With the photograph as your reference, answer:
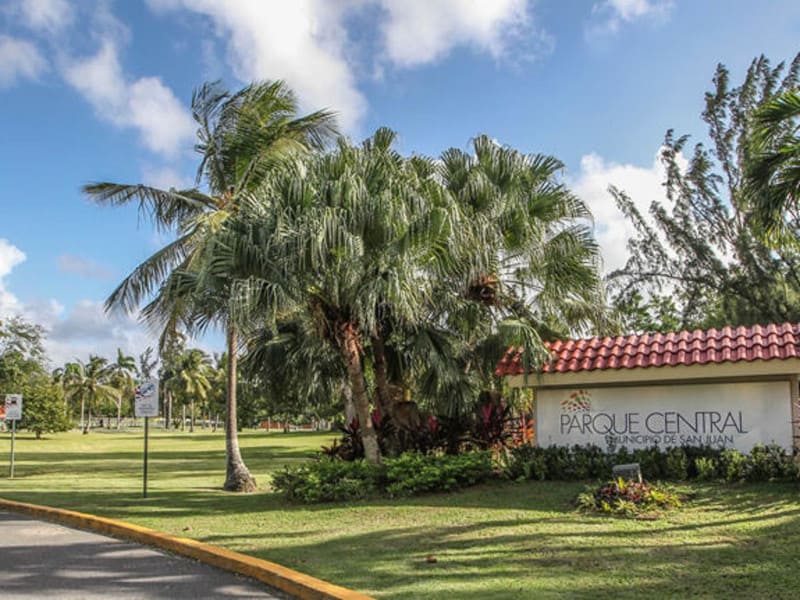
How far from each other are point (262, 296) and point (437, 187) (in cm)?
369

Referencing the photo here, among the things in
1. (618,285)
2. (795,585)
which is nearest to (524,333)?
(795,585)

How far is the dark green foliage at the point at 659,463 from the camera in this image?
1120 centimetres

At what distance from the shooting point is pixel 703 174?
3200 cm

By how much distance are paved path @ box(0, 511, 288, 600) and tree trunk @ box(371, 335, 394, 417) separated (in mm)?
5760

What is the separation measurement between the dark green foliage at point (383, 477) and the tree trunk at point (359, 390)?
38 cm

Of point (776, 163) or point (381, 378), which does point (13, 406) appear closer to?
point (381, 378)

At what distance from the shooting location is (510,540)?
8453 millimetres

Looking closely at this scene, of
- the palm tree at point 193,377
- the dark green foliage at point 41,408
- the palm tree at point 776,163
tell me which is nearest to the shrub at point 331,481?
the palm tree at point 776,163

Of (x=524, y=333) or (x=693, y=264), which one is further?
(x=693, y=264)

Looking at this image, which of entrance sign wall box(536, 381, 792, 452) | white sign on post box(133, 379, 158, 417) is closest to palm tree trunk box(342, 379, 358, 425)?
white sign on post box(133, 379, 158, 417)

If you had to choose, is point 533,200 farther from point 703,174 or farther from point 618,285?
point 703,174

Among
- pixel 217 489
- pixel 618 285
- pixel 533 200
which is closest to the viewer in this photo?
pixel 533 200

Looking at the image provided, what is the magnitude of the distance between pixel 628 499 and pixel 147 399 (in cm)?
842

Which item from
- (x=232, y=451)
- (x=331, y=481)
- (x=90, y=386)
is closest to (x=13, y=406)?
(x=232, y=451)
